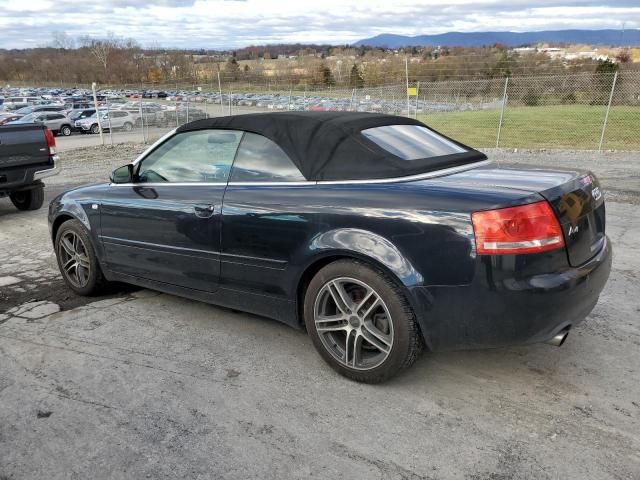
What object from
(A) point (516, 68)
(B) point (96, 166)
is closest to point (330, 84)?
(A) point (516, 68)

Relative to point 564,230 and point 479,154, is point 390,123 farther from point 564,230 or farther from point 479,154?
point 564,230

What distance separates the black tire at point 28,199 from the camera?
8891 mm

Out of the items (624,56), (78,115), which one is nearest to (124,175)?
(78,115)

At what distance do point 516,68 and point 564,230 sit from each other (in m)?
24.2

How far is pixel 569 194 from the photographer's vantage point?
2.99 meters

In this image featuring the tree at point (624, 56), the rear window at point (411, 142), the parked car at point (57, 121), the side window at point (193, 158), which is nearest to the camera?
the rear window at point (411, 142)

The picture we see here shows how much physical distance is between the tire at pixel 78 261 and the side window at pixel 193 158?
2.73 feet

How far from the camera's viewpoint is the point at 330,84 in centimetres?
3062

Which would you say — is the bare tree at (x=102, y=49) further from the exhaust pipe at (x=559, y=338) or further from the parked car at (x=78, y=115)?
the exhaust pipe at (x=559, y=338)

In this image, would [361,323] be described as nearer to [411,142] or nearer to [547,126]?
[411,142]

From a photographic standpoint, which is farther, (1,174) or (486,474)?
(1,174)

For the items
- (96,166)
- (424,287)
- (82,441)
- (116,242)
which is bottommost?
(96,166)

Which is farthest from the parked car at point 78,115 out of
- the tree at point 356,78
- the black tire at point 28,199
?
the black tire at point 28,199

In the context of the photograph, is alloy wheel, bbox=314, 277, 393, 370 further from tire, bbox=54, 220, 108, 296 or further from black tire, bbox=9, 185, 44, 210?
black tire, bbox=9, 185, 44, 210
